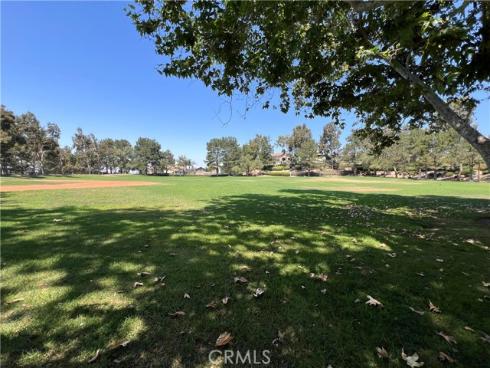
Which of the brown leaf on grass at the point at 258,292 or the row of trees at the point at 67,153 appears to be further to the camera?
the row of trees at the point at 67,153

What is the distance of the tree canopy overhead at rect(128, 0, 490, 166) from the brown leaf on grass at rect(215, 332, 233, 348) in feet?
14.8

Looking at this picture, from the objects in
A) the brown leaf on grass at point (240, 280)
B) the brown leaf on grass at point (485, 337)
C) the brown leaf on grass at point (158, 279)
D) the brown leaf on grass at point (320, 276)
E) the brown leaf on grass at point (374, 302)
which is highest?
the brown leaf on grass at point (158, 279)

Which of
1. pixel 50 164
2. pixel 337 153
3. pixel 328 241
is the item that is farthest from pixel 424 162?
pixel 50 164

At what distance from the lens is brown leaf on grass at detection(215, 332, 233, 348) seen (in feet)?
8.60

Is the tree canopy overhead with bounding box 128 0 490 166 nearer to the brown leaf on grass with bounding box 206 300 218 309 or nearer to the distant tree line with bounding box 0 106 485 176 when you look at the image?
the brown leaf on grass with bounding box 206 300 218 309

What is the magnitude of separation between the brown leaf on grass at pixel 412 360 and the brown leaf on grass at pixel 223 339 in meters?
1.72

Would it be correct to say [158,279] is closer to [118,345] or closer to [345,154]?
[118,345]

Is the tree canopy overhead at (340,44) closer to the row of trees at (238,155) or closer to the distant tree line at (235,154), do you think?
the distant tree line at (235,154)

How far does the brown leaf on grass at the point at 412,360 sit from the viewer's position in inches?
93.2

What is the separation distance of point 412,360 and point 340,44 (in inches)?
289

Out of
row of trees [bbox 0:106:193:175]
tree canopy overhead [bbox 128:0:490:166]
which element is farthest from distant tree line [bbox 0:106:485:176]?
tree canopy overhead [bbox 128:0:490:166]

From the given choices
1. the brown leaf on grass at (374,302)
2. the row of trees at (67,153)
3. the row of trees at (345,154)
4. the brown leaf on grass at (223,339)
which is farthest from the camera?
the row of trees at (345,154)

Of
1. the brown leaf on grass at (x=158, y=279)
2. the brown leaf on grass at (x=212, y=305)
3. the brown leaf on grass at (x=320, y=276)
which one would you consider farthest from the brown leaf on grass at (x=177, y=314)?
the brown leaf on grass at (x=320, y=276)

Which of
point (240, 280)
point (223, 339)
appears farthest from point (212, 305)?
point (240, 280)
